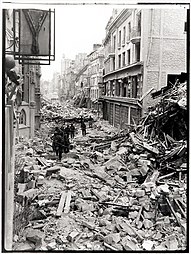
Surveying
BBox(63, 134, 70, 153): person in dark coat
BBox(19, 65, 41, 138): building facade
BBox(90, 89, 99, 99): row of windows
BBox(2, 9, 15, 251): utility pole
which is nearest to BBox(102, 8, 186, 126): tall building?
BBox(90, 89, 99, 99): row of windows

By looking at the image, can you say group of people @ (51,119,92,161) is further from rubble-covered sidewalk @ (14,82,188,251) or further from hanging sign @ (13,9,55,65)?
hanging sign @ (13,9,55,65)

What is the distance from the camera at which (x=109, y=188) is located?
5.05 m

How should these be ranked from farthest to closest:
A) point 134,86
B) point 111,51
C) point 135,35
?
point 134,86
point 111,51
point 135,35

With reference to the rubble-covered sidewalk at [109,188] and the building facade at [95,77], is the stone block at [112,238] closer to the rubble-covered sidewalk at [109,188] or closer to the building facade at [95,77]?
the rubble-covered sidewalk at [109,188]

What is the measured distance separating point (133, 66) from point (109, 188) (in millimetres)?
1987

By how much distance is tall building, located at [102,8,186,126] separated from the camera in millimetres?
4316

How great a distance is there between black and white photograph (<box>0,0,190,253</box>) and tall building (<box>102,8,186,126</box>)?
0.06 ft

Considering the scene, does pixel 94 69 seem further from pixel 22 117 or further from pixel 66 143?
pixel 22 117

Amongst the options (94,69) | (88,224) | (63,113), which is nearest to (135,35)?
(94,69)

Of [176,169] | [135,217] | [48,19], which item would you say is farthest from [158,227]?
[48,19]

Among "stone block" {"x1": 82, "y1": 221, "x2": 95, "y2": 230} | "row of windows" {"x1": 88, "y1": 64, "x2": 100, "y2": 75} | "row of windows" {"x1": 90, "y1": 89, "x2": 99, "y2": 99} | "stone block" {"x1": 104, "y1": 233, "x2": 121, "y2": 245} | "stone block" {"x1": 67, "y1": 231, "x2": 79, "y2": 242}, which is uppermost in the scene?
"row of windows" {"x1": 88, "y1": 64, "x2": 100, "y2": 75}

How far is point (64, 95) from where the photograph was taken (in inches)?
207

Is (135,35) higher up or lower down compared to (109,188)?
higher up

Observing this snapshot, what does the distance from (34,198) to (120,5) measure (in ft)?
8.67
